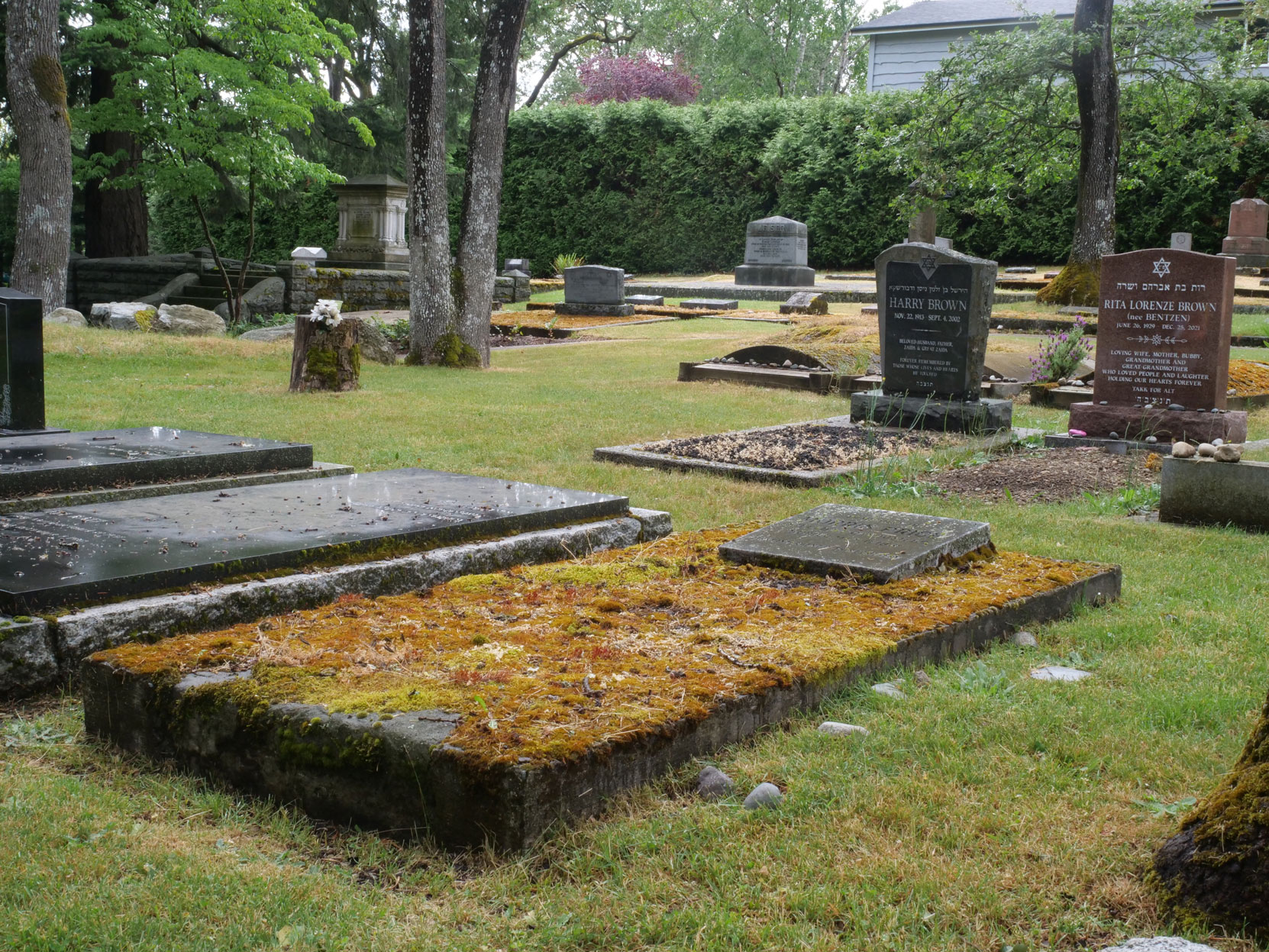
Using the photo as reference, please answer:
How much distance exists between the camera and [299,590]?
165 inches

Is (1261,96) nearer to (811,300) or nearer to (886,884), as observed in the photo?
(811,300)

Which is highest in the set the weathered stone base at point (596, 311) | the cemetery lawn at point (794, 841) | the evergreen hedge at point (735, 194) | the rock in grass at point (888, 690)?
the evergreen hedge at point (735, 194)

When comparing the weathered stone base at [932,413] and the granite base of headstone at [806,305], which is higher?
the granite base of headstone at [806,305]

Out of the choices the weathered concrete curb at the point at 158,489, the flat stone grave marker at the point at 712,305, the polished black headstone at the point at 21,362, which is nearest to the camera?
the weathered concrete curb at the point at 158,489

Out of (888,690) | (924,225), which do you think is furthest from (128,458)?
(924,225)

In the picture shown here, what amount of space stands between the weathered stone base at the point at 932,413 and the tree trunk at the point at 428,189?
564cm

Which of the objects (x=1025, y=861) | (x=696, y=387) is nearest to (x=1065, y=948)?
(x=1025, y=861)

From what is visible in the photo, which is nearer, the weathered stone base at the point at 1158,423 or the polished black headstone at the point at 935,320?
the weathered stone base at the point at 1158,423

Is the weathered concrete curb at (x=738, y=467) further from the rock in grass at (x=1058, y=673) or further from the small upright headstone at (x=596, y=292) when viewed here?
the small upright headstone at (x=596, y=292)

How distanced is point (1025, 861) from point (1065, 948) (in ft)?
1.02

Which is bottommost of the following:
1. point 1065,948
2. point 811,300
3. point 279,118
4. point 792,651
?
point 1065,948

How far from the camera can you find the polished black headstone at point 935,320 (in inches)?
380

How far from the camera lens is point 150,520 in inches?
186

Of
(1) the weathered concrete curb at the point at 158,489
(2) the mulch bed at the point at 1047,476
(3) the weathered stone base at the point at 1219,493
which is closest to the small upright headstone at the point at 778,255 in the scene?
(2) the mulch bed at the point at 1047,476
